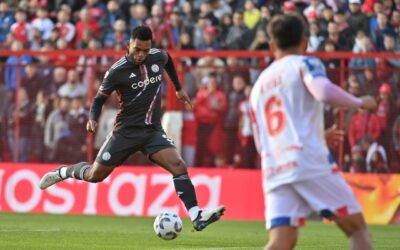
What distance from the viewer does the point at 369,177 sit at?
19.2 metres

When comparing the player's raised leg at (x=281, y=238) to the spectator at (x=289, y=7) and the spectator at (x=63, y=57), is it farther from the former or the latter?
the spectator at (x=289, y=7)

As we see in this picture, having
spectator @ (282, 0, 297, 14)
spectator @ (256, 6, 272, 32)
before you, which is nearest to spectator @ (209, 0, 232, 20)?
spectator @ (256, 6, 272, 32)

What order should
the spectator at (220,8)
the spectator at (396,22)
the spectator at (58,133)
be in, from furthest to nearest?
the spectator at (220,8) < the spectator at (58,133) < the spectator at (396,22)

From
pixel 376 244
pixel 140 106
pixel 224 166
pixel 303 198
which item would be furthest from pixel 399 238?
pixel 303 198

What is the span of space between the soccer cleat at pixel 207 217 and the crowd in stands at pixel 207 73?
6707 millimetres

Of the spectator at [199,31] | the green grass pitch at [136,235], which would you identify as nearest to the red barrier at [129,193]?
the green grass pitch at [136,235]

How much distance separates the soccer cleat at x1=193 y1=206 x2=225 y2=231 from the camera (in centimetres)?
1278

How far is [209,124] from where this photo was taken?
20250 millimetres

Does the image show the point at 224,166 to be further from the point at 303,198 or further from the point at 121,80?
the point at 303,198

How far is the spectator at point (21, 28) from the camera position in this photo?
78.7ft

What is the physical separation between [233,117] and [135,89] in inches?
269

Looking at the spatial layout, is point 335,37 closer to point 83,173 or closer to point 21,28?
point 21,28

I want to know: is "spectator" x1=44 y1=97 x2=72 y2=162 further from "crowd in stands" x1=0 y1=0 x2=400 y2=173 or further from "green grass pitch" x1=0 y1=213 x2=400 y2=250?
"green grass pitch" x1=0 y1=213 x2=400 y2=250

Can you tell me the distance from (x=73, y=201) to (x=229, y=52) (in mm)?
4168
